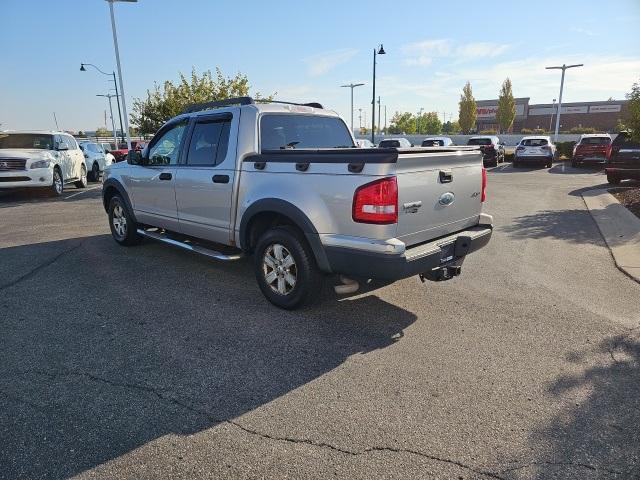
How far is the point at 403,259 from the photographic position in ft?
11.7

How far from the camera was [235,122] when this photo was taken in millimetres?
4848

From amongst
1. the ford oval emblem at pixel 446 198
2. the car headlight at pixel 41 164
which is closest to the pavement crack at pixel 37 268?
the ford oval emblem at pixel 446 198

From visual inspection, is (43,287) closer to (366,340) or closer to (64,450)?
(64,450)

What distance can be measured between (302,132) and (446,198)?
197 centimetres

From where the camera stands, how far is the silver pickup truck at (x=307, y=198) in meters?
3.60

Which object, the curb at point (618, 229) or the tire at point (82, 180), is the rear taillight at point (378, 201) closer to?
the curb at point (618, 229)

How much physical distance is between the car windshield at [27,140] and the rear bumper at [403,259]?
44.2 ft

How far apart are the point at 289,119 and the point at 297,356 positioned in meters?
2.78

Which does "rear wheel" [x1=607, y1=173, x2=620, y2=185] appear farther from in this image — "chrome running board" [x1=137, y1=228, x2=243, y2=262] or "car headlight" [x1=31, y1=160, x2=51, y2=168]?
"car headlight" [x1=31, y1=160, x2=51, y2=168]

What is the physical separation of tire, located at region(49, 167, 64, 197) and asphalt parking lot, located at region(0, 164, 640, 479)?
897 cm

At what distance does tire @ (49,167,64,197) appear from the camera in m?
13.6

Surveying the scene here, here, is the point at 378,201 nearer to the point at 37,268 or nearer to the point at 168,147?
the point at 168,147

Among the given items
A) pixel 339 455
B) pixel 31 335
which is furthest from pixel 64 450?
pixel 31 335

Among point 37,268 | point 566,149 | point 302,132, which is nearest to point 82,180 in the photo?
point 37,268
